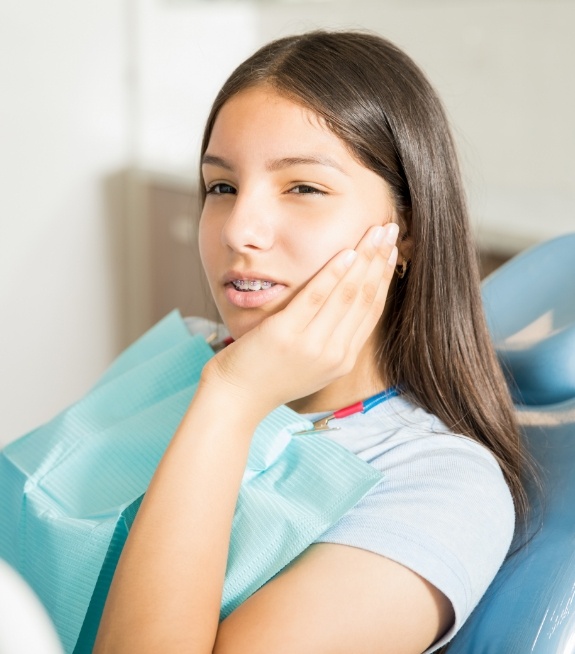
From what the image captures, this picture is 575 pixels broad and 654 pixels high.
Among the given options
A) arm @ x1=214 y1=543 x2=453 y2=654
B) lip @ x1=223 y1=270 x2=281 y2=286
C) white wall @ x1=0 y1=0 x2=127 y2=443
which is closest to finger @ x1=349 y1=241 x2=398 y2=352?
lip @ x1=223 y1=270 x2=281 y2=286

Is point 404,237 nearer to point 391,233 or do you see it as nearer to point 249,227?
point 391,233

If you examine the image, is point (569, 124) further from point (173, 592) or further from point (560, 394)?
point (173, 592)

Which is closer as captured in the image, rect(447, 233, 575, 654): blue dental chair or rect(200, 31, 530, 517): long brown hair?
rect(447, 233, 575, 654): blue dental chair

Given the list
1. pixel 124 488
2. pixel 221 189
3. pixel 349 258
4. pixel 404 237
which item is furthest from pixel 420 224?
pixel 124 488

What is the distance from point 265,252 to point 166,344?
40cm

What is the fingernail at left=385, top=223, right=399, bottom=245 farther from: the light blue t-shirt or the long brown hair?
the light blue t-shirt

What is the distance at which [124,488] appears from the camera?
1.04 metres

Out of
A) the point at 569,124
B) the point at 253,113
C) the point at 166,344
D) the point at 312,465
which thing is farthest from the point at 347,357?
the point at 569,124

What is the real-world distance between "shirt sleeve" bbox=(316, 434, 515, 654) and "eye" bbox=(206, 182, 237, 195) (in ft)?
1.14

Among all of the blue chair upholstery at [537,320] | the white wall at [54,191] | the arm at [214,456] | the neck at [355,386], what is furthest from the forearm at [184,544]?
the white wall at [54,191]

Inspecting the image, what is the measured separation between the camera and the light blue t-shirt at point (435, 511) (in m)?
0.86

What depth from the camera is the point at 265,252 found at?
983 mm

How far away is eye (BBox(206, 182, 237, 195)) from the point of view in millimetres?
1064

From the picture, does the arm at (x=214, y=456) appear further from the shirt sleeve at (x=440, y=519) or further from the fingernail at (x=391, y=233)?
the shirt sleeve at (x=440, y=519)
